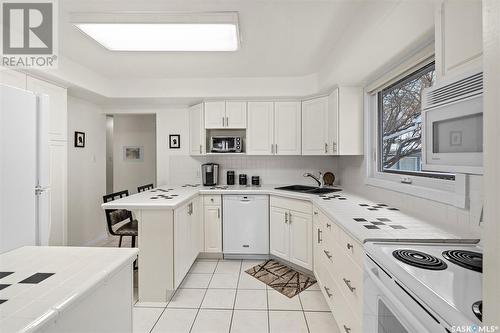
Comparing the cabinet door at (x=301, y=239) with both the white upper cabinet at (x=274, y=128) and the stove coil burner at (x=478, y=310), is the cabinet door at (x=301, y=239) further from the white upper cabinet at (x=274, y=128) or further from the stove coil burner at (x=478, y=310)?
the stove coil burner at (x=478, y=310)

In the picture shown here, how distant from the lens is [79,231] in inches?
128

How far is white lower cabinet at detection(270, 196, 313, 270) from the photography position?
254cm

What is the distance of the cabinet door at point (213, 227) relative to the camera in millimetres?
3004

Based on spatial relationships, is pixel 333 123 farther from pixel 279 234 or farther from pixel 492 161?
pixel 492 161

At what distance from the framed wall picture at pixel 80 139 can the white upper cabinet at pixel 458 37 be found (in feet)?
12.8

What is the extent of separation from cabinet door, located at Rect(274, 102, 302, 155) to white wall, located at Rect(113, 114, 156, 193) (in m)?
2.98

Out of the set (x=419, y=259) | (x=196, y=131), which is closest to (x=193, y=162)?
(x=196, y=131)

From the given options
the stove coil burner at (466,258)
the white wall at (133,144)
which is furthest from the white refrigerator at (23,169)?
the white wall at (133,144)

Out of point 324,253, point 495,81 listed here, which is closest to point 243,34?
point 495,81

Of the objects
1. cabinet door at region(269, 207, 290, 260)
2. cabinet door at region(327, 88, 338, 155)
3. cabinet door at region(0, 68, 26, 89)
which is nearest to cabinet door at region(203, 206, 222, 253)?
cabinet door at region(269, 207, 290, 260)

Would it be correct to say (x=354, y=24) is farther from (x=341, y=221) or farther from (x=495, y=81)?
(x=495, y=81)

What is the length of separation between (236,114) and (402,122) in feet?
6.49

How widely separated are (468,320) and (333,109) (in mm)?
2428

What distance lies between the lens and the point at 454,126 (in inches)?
Result: 35.6
